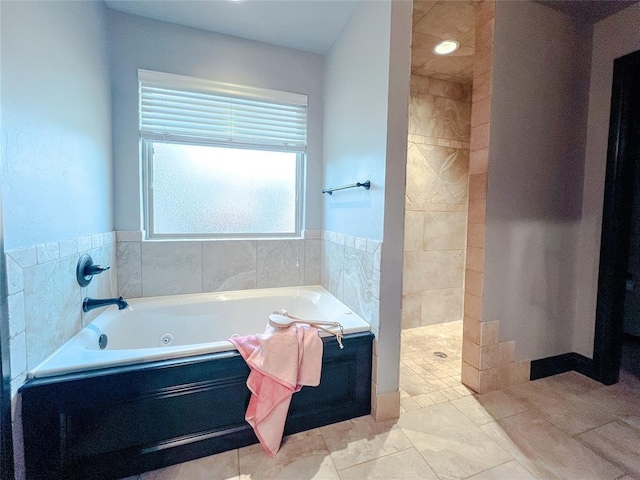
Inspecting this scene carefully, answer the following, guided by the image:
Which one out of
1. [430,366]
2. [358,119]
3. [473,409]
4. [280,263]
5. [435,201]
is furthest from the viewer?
[435,201]

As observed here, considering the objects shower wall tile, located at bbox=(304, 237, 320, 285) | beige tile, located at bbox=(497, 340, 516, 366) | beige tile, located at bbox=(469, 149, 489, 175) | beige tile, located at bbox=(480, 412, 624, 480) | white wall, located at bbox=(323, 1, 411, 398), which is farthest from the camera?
shower wall tile, located at bbox=(304, 237, 320, 285)

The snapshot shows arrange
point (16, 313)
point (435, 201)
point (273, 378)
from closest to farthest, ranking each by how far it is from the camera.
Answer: point (16, 313), point (273, 378), point (435, 201)

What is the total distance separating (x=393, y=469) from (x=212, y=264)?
176cm

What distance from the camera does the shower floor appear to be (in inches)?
73.9

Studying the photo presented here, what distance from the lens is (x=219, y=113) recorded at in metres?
2.22

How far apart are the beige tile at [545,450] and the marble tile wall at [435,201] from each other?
1.42m

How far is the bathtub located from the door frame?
1757 mm

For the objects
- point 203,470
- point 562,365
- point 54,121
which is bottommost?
point 203,470

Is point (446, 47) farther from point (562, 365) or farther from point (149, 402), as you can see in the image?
point (149, 402)

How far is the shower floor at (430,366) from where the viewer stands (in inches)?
73.9

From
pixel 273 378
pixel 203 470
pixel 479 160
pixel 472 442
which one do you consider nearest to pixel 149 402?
pixel 203 470

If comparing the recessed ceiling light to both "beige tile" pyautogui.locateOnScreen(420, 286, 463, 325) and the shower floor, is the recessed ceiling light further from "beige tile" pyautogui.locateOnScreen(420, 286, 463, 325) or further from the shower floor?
the shower floor

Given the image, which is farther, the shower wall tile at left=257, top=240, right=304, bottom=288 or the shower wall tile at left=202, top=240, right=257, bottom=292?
the shower wall tile at left=257, top=240, right=304, bottom=288

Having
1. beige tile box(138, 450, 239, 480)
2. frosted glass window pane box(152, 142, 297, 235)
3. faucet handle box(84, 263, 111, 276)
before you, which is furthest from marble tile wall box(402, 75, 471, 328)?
faucet handle box(84, 263, 111, 276)
